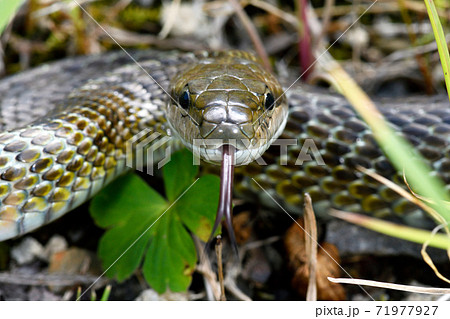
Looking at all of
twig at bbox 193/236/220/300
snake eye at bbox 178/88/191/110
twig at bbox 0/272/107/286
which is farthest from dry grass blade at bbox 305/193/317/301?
twig at bbox 0/272/107/286

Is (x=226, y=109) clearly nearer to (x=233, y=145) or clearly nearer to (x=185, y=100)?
(x=233, y=145)

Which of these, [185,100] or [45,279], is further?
[45,279]

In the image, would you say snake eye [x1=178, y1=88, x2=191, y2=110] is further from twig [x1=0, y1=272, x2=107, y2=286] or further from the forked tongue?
twig [x1=0, y1=272, x2=107, y2=286]

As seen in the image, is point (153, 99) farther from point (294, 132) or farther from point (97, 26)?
point (97, 26)

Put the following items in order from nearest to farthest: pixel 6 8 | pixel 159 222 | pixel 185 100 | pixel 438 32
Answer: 1. pixel 6 8
2. pixel 438 32
3. pixel 185 100
4. pixel 159 222

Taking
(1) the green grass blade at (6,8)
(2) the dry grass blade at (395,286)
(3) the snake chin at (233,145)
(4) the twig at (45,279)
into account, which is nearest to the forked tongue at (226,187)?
(3) the snake chin at (233,145)

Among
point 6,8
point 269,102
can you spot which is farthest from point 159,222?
point 6,8

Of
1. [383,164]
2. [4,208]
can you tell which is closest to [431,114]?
[383,164]
